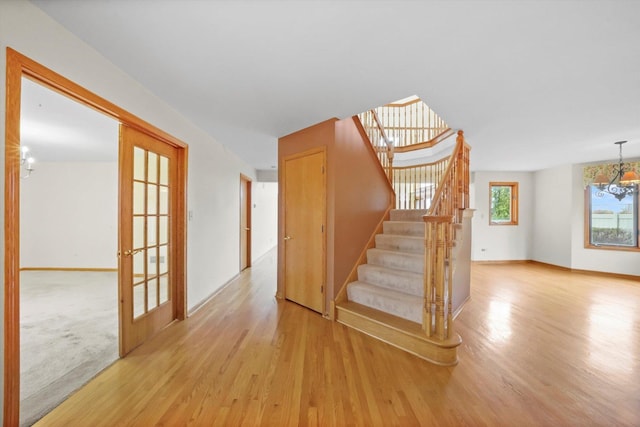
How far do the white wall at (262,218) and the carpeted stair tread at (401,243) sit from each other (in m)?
3.66

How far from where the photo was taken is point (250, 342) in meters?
2.53

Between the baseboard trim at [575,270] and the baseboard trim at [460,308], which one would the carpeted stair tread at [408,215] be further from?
the baseboard trim at [575,270]

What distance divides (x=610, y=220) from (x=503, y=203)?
74.6 inches

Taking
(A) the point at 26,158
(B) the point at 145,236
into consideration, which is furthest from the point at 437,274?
(A) the point at 26,158

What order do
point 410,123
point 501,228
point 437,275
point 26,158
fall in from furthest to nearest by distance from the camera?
point 501,228 < point 410,123 < point 26,158 < point 437,275

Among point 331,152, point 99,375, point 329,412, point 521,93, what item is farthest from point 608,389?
point 99,375

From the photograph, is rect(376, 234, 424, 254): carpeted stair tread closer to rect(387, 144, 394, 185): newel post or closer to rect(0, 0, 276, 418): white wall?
rect(387, 144, 394, 185): newel post

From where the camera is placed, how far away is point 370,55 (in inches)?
71.7

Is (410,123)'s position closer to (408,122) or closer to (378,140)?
(408,122)

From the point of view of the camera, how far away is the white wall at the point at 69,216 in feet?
18.4

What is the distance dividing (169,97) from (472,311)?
4245mm

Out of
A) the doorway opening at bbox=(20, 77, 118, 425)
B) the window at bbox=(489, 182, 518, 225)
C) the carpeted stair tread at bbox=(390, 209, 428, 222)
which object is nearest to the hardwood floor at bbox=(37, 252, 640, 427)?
the doorway opening at bbox=(20, 77, 118, 425)

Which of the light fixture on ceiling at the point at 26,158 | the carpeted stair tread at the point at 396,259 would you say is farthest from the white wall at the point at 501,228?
the light fixture on ceiling at the point at 26,158

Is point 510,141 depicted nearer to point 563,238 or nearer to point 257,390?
point 563,238
